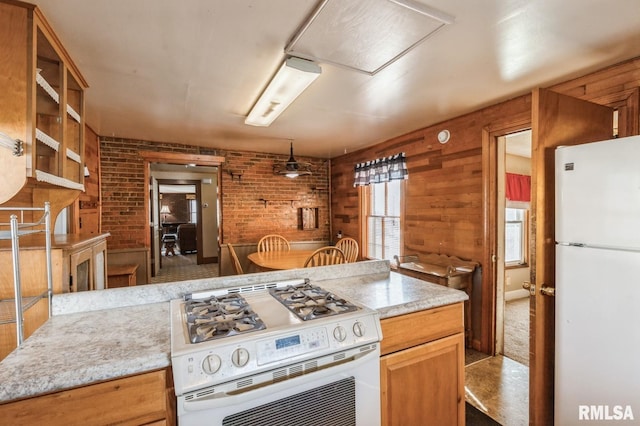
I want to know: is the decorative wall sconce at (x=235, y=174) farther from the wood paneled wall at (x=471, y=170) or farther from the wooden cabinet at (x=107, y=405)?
the wooden cabinet at (x=107, y=405)

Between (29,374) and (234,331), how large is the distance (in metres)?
0.55

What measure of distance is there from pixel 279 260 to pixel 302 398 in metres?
2.30

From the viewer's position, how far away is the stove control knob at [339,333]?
1115mm

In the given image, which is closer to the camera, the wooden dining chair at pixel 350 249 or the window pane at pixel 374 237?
the wooden dining chair at pixel 350 249

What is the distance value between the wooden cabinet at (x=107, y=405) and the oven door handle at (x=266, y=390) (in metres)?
0.10

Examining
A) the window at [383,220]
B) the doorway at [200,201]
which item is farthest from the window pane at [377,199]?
the doorway at [200,201]

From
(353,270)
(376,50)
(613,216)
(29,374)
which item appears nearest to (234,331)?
(29,374)

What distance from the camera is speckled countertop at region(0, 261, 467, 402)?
83 centimetres

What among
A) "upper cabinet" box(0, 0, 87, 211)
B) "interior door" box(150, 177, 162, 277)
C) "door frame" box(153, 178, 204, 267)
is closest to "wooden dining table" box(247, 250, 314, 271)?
"upper cabinet" box(0, 0, 87, 211)

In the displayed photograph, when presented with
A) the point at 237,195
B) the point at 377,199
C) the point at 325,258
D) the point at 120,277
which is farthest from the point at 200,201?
the point at 325,258

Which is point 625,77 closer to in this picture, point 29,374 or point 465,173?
point 465,173

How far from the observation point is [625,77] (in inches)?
71.0

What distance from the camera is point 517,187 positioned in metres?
4.38

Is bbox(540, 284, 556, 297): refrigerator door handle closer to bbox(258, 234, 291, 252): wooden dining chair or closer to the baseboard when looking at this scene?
bbox(258, 234, 291, 252): wooden dining chair
